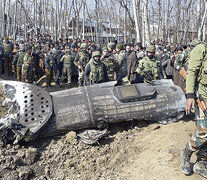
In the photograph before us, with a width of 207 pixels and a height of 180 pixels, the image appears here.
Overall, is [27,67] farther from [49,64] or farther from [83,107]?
[83,107]

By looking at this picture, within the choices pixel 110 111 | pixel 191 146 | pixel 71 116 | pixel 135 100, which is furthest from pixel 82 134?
pixel 191 146

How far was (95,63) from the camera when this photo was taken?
599 cm

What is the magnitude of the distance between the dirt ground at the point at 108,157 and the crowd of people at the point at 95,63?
1.36 m

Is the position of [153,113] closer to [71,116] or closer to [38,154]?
[71,116]

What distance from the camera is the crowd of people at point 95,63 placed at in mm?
5977

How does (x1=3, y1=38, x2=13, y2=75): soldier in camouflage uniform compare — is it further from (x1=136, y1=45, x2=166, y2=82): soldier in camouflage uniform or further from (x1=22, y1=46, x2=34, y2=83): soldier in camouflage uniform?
(x1=136, y1=45, x2=166, y2=82): soldier in camouflage uniform

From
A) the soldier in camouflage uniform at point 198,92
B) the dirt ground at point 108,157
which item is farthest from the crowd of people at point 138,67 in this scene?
the dirt ground at point 108,157

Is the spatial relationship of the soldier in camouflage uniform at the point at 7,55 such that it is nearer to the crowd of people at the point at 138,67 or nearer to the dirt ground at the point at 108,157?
the crowd of people at the point at 138,67

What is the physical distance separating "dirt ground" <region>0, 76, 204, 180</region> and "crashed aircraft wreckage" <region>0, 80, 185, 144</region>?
26 centimetres

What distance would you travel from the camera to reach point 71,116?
4422 mm

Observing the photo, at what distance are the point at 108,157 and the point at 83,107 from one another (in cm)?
110

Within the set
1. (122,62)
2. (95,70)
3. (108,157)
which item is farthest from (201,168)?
(122,62)

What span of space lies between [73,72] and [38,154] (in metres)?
6.44

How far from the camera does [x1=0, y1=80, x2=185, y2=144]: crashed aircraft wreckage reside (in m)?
4.23
